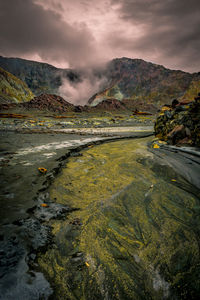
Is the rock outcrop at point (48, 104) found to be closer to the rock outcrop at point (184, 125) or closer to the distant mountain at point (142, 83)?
the rock outcrop at point (184, 125)

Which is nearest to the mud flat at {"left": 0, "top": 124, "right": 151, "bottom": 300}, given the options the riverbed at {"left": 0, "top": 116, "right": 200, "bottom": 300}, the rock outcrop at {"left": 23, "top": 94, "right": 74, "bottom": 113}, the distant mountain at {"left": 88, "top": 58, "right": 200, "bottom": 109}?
the riverbed at {"left": 0, "top": 116, "right": 200, "bottom": 300}

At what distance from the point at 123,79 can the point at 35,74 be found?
112819 mm

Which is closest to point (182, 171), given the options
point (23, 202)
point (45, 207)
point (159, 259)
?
point (159, 259)

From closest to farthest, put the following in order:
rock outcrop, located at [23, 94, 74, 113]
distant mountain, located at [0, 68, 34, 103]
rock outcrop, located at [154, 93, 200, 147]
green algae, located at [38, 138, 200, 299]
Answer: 1. green algae, located at [38, 138, 200, 299]
2. rock outcrop, located at [154, 93, 200, 147]
3. rock outcrop, located at [23, 94, 74, 113]
4. distant mountain, located at [0, 68, 34, 103]

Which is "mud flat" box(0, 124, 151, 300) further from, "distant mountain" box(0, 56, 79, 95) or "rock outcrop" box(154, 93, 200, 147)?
"distant mountain" box(0, 56, 79, 95)

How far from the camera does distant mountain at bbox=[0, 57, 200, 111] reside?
146250 millimetres

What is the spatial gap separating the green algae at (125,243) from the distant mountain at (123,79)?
154 metres

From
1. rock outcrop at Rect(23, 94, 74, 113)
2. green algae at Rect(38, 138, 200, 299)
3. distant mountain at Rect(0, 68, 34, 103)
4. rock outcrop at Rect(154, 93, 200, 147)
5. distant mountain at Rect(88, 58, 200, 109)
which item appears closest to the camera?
green algae at Rect(38, 138, 200, 299)

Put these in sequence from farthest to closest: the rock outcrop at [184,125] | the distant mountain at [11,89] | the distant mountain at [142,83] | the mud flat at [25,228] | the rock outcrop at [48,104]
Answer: the distant mountain at [142,83] → the distant mountain at [11,89] → the rock outcrop at [48,104] → the rock outcrop at [184,125] → the mud flat at [25,228]

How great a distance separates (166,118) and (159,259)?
8.44 metres

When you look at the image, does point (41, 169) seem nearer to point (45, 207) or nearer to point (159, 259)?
point (45, 207)

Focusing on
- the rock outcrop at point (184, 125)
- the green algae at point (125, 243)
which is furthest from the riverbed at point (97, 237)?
the rock outcrop at point (184, 125)

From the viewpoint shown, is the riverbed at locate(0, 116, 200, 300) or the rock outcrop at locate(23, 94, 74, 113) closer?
the riverbed at locate(0, 116, 200, 300)

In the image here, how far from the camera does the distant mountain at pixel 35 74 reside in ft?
527
